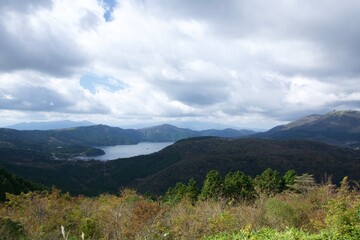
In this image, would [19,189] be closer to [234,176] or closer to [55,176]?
[234,176]

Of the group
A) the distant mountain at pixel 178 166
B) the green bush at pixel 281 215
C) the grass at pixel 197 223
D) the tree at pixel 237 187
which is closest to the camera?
the grass at pixel 197 223

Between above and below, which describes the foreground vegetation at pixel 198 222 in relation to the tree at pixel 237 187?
above

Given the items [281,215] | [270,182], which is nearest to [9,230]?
[281,215]

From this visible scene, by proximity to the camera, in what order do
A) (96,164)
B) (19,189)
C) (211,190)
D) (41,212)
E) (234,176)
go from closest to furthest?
(41,212) → (211,190) → (234,176) → (19,189) → (96,164)

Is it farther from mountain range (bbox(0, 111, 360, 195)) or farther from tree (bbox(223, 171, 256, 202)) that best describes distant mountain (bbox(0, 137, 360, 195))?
tree (bbox(223, 171, 256, 202))

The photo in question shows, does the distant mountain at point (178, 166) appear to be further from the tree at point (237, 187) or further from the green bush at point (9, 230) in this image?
the green bush at point (9, 230)

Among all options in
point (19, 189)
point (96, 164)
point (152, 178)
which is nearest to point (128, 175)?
point (96, 164)

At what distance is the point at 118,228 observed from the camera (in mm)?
12203

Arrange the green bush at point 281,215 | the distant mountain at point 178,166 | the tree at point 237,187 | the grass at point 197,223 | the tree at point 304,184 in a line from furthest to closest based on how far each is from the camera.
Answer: the distant mountain at point 178,166 < the tree at point 237,187 < the tree at point 304,184 < the green bush at point 281,215 < the grass at point 197,223

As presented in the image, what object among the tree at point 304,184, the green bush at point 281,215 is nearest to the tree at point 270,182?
the tree at point 304,184

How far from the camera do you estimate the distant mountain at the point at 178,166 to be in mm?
108000

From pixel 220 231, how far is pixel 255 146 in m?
152

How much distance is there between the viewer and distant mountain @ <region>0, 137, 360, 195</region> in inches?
4252

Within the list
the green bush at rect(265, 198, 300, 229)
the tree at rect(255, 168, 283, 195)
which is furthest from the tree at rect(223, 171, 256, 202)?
the green bush at rect(265, 198, 300, 229)
